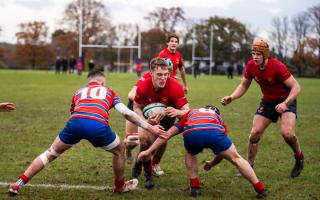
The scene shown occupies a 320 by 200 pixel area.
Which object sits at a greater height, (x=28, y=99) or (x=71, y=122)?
(x=71, y=122)

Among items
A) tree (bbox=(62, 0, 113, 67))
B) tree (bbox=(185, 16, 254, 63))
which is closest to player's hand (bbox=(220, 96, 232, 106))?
tree (bbox=(62, 0, 113, 67))

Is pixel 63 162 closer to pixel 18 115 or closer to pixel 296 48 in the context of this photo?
pixel 18 115

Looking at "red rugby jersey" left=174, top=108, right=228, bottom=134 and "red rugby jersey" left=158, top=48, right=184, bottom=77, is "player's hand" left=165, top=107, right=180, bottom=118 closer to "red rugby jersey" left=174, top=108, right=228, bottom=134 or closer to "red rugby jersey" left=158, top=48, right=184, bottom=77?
"red rugby jersey" left=174, top=108, right=228, bottom=134

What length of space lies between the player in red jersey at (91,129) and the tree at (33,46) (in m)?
89.1

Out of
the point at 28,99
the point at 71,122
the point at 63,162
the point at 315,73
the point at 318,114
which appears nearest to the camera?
the point at 71,122

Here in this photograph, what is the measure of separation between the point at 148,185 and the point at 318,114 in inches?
426

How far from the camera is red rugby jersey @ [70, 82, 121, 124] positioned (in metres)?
5.85

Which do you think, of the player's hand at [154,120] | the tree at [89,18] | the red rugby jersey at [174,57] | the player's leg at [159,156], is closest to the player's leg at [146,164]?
the player's leg at [159,156]

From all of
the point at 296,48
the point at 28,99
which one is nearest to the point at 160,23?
the point at 296,48

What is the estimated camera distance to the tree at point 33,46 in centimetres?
9231

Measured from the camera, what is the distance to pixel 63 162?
8125 millimetres

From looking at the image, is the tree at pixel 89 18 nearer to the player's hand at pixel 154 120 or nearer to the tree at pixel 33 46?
the tree at pixel 33 46

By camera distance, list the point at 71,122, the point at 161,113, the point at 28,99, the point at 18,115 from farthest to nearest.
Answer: the point at 28,99 → the point at 18,115 → the point at 161,113 → the point at 71,122

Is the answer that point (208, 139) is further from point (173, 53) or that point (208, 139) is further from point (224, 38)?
point (224, 38)
